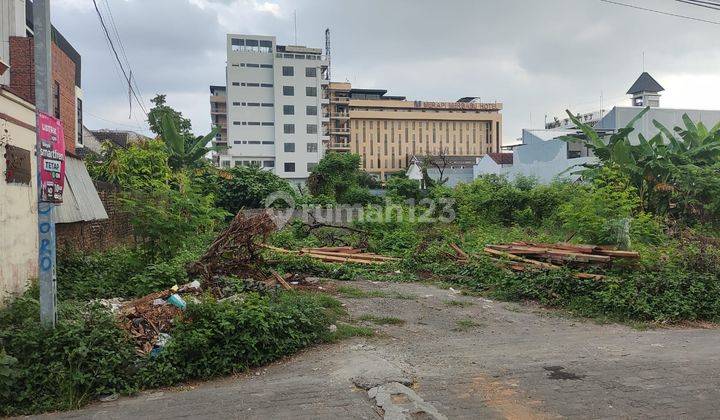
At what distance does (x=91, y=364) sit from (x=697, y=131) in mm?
19612

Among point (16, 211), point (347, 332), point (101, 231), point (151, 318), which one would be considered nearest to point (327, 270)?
point (347, 332)

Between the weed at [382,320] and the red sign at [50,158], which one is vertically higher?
the red sign at [50,158]

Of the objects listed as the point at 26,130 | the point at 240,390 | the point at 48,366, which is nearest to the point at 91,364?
the point at 48,366

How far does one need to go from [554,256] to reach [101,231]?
10.0 metres

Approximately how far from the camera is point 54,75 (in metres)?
14.3

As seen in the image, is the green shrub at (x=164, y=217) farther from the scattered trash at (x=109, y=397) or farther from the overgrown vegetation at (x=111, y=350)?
the scattered trash at (x=109, y=397)

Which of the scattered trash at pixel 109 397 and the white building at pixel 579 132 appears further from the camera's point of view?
the white building at pixel 579 132

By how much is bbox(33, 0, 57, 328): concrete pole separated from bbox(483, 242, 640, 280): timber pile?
8.02 metres

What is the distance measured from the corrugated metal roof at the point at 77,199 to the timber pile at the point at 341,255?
13.5 feet

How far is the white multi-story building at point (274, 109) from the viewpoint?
196 feet

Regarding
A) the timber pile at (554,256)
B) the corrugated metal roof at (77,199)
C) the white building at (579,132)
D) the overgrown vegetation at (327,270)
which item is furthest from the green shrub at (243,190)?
the timber pile at (554,256)

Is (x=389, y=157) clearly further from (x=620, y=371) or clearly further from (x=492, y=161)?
(x=620, y=371)

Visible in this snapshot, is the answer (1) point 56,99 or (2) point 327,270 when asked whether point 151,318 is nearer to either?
(2) point 327,270

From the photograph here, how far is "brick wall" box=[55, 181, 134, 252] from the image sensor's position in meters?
9.70
